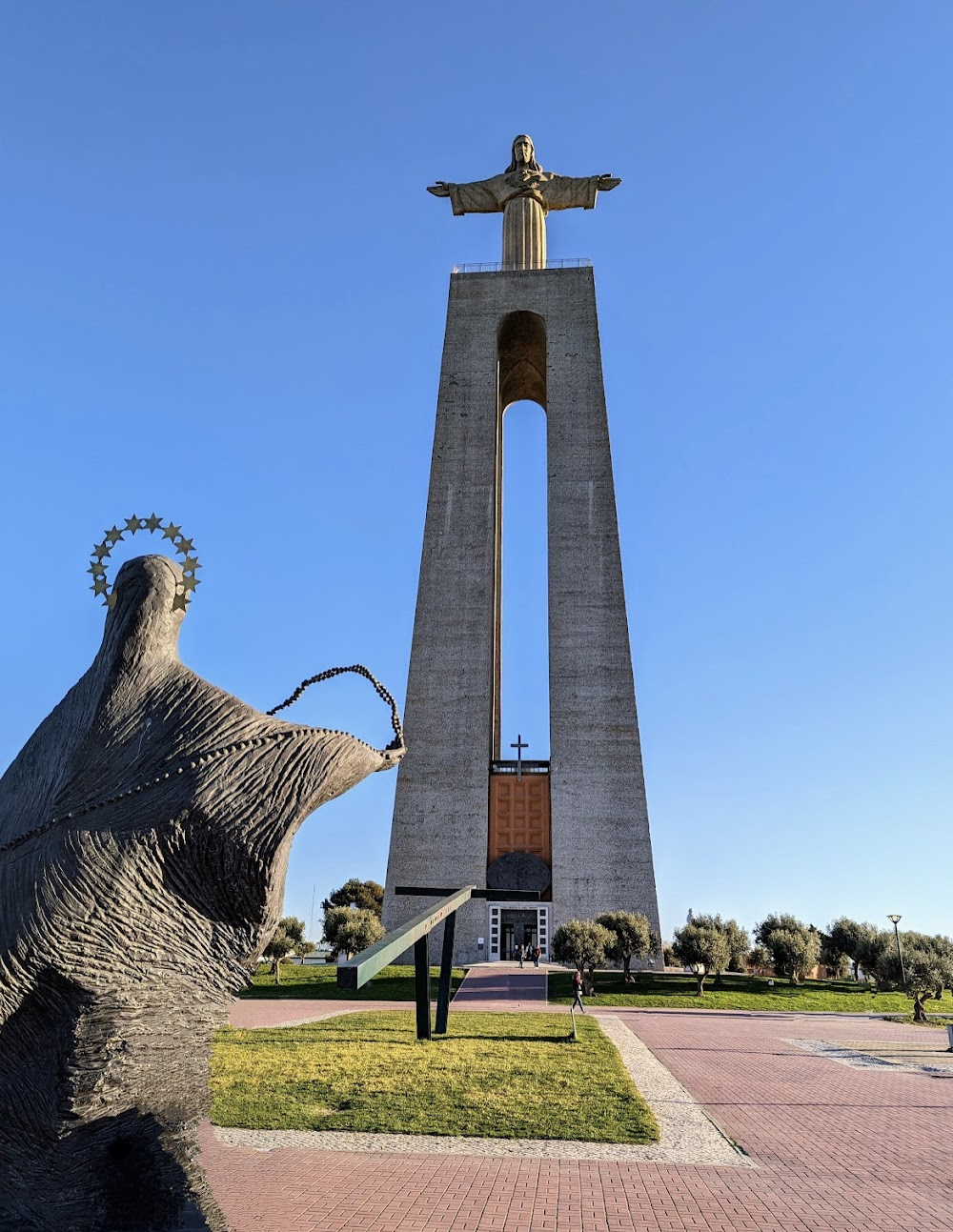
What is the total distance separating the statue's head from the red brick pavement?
143 ft

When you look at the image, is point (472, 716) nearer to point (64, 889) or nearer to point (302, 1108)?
point (302, 1108)

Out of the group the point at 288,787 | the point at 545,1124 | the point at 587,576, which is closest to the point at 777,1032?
the point at 545,1124

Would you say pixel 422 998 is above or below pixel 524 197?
below

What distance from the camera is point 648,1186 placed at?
658 cm

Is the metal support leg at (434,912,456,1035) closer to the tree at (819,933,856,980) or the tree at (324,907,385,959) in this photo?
the tree at (324,907,385,959)

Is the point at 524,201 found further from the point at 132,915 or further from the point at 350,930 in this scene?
the point at 132,915

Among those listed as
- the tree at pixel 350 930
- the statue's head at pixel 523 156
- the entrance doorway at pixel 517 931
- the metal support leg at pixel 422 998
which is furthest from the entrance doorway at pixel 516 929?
the statue's head at pixel 523 156

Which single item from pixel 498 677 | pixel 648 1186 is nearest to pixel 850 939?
pixel 498 677

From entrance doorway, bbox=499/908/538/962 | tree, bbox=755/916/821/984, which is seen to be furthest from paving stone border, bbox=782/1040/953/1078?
entrance doorway, bbox=499/908/538/962

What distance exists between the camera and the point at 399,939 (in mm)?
8094

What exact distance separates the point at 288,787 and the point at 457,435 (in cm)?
3501

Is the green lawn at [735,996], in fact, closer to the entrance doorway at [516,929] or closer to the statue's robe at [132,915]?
the entrance doorway at [516,929]

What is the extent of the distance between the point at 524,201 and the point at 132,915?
44.6m

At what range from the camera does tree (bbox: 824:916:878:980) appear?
3056cm
